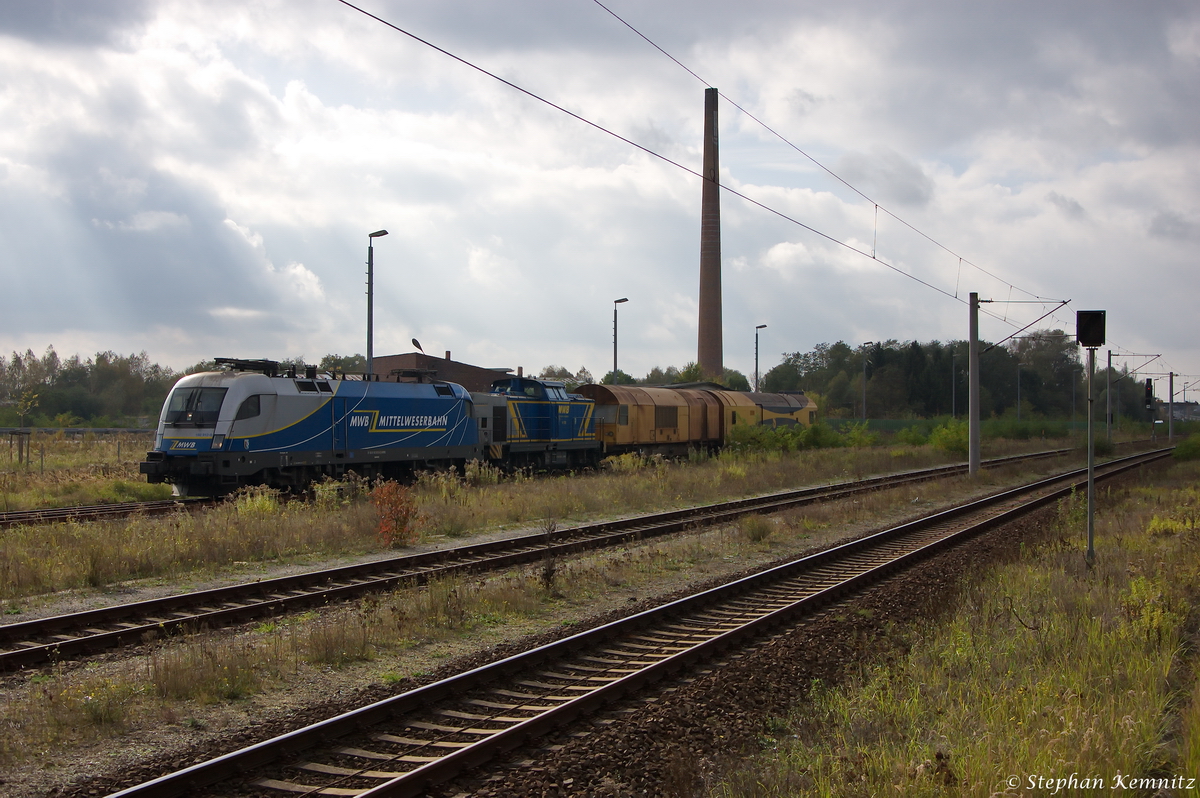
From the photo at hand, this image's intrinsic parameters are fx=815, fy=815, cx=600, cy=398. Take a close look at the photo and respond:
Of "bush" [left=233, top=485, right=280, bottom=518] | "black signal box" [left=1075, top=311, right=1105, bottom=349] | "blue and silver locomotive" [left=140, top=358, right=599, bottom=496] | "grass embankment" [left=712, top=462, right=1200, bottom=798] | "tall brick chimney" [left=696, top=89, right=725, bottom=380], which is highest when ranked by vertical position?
"tall brick chimney" [left=696, top=89, right=725, bottom=380]

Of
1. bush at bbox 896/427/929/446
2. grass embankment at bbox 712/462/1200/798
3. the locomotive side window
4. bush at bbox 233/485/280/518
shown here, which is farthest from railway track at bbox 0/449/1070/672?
bush at bbox 896/427/929/446

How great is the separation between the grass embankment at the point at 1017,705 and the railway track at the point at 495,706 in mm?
1515

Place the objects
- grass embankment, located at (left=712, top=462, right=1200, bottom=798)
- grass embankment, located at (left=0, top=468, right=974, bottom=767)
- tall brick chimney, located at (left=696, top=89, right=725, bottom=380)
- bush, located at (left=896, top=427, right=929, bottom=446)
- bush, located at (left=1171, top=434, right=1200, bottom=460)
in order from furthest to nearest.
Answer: tall brick chimney, located at (left=696, top=89, right=725, bottom=380) < bush, located at (left=896, top=427, right=929, bottom=446) < bush, located at (left=1171, top=434, right=1200, bottom=460) < grass embankment, located at (left=0, top=468, right=974, bottom=767) < grass embankment, located at (left=712, top=462, right=1200, bottom=798)

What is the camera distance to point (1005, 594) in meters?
10.3

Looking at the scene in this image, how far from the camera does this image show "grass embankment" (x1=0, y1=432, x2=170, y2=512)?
69.6ft

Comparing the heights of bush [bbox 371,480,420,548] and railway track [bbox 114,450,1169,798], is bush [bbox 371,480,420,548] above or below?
above

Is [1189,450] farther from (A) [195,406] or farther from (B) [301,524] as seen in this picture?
(A) [195,406]

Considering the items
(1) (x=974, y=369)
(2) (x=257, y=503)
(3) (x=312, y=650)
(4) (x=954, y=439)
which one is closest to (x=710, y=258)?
(4) (x=954, y=439)

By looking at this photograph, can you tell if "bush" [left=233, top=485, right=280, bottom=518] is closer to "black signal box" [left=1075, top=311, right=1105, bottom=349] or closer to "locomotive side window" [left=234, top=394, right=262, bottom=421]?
"locomotive side window" [left=234, top=394, right=262, bottom=421]

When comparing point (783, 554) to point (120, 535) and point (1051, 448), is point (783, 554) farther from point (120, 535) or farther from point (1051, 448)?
point (1051, 448)

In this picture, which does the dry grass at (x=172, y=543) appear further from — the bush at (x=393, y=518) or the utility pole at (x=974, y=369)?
the utility pole at (x=974, y=369)

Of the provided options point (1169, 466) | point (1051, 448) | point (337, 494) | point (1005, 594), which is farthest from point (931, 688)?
point (1051, 448)

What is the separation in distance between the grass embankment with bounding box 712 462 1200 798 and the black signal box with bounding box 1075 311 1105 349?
3277mm

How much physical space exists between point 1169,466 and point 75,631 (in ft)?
145
